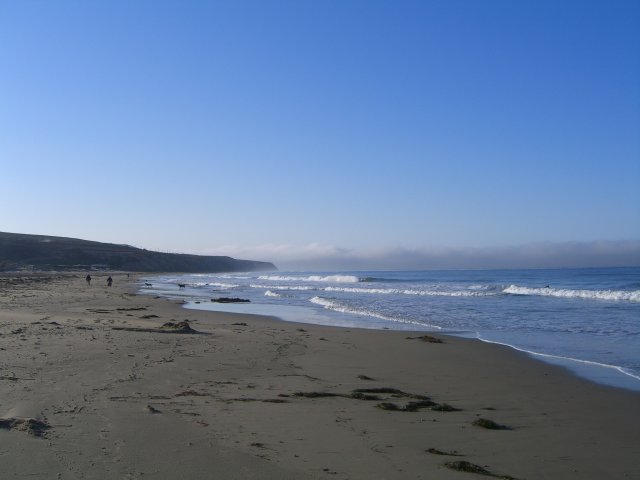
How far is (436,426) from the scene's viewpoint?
265 inches

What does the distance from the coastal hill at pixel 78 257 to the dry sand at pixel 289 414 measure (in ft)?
275

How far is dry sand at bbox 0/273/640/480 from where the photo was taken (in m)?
5.12

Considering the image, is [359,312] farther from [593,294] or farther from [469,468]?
[593,294]

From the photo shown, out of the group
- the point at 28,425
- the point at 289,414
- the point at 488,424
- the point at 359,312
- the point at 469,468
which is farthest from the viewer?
the point at 359,312

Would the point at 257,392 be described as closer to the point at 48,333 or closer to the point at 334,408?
the point at 334,408

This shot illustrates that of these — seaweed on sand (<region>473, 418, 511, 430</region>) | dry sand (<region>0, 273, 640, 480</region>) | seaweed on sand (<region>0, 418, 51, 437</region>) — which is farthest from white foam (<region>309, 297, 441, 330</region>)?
seaweed on sand (<region>0, 418, 51, 437</region>)

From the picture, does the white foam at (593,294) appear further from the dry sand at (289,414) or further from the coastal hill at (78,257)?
the coastal hill at (78,257)

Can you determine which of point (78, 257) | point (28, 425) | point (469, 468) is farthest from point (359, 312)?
point (78, 257)

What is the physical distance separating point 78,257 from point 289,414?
114031 millimetres

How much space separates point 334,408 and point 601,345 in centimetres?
977

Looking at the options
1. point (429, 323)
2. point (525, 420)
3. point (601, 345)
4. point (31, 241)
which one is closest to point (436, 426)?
point (525, 420)

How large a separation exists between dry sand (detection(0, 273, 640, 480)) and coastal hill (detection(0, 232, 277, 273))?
83.9 m

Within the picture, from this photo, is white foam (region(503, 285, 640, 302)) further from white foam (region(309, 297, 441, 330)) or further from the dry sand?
the dry sand

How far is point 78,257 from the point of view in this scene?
110312mm
